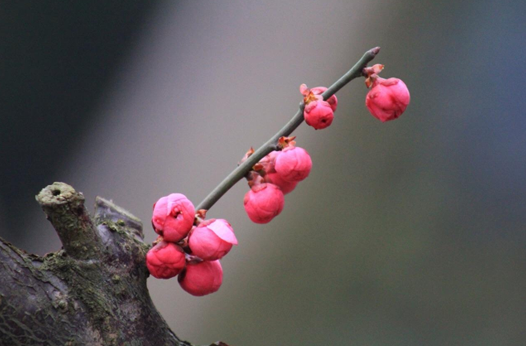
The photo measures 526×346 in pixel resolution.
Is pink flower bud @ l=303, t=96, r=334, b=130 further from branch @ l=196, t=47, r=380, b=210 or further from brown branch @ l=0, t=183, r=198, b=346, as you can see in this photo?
brown branch @ l=0, t=183, r=198, b=346

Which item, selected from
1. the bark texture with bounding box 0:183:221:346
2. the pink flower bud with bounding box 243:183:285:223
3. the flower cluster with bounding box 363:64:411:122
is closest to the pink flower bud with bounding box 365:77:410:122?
the flower cluster with bounding box 363:64:411:122

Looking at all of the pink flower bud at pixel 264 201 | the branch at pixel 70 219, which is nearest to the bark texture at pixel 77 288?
the branch at pixel 70 219

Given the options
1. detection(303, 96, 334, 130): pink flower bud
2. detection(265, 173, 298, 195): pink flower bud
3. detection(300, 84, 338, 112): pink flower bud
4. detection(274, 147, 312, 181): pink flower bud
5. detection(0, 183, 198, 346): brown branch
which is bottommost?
detection(0, 183, 198, 346): brown branch

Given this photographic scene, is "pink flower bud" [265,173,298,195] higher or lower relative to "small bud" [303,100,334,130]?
lower

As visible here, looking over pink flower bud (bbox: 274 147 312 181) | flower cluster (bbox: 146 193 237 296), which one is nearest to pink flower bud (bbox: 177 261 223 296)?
flower cluster (bbox: 146 193 237 296)

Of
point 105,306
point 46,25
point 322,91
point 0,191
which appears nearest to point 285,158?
point 322,91

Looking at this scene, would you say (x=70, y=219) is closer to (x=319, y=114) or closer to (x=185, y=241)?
(x=185, y=241)

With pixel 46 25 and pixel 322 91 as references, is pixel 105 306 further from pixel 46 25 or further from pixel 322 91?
pixel 46 25
